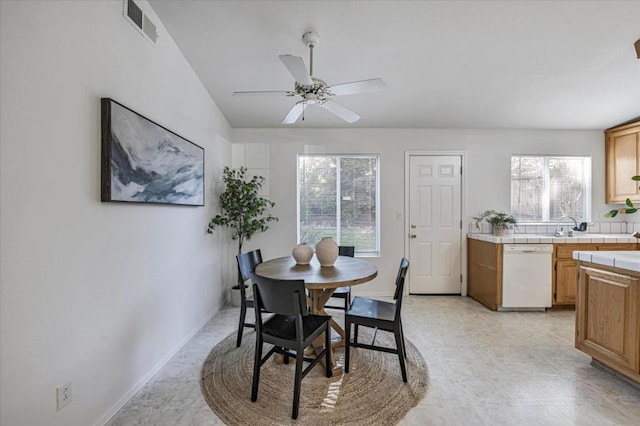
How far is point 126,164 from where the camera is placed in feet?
6.27

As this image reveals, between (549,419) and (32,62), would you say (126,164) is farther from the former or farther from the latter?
(549,419)

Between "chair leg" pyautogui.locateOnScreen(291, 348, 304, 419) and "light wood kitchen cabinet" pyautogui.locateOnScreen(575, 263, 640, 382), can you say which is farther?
"light wood kitchen cabinet" pyautogui.locateOnScreen(575, 263, 640, 382)

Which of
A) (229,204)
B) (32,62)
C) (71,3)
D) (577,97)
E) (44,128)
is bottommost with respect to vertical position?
(229,204)

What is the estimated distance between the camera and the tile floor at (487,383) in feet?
5.88

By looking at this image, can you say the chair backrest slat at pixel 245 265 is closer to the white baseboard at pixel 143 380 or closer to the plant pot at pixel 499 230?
the white baseboard at pixel 143 380

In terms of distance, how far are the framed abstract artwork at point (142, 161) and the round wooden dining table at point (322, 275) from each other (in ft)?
3.25

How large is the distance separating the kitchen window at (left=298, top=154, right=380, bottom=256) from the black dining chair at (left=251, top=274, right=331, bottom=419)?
7.43 ft

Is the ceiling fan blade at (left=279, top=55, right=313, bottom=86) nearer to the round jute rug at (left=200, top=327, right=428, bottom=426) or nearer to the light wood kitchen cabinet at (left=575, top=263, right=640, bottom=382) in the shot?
the round jute rug at (left=200, top=327, right=428, bottom=426)

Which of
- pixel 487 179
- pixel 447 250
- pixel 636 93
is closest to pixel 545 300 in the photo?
pixel 447 250

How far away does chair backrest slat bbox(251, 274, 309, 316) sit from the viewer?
5.84 feet

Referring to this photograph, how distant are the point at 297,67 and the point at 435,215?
10.0 ft

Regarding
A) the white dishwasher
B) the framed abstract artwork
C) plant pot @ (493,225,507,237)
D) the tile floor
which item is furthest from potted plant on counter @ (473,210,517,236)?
the framed abstract artwork

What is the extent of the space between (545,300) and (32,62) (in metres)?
4.83

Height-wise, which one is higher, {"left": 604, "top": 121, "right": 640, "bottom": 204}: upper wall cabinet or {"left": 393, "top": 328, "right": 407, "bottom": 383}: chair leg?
{"left": 604, "top": 121, "right": 640, "bottom": 204}: upper wall cabinet
